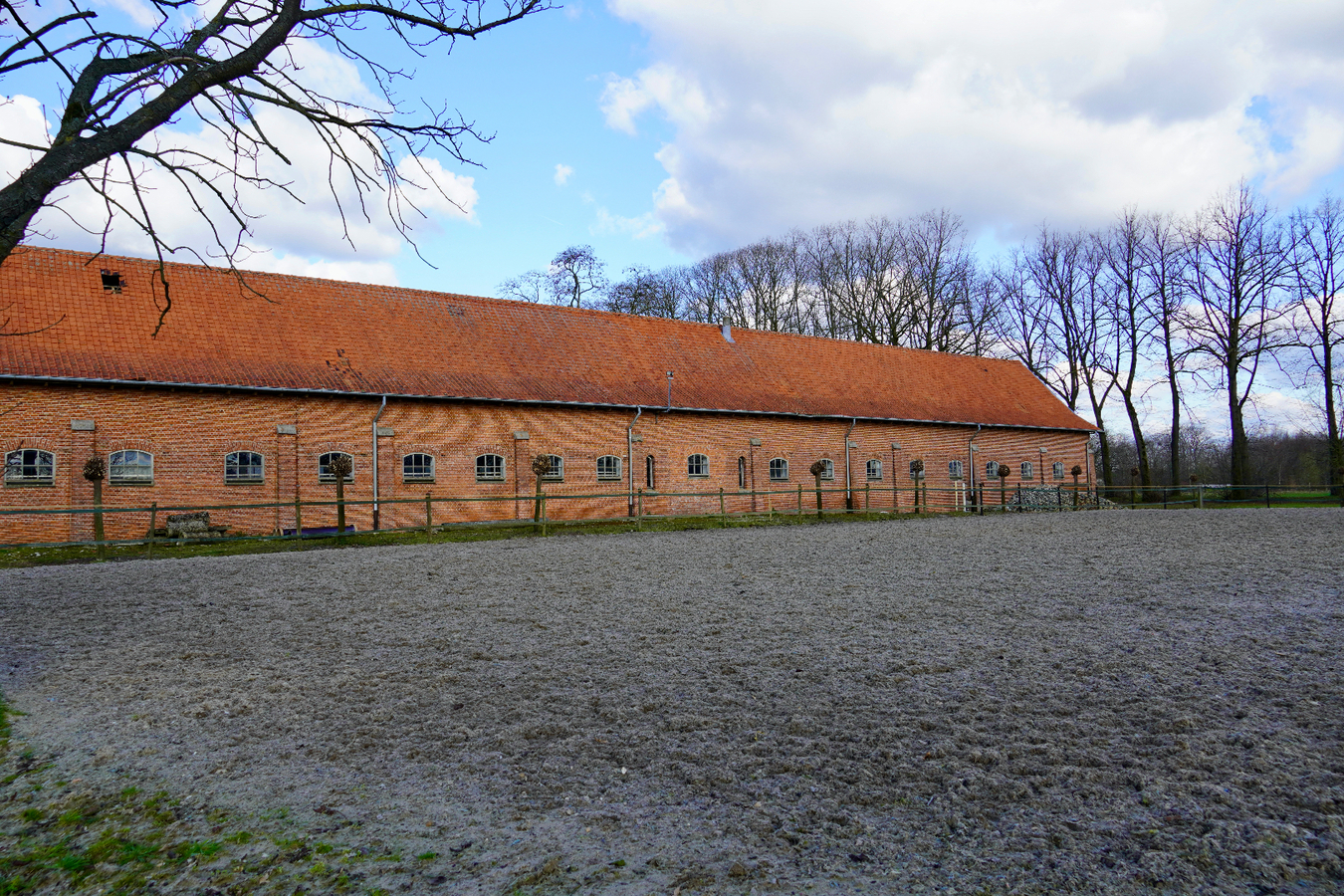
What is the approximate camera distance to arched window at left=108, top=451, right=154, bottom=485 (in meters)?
16.3

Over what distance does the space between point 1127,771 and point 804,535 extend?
13166 mm

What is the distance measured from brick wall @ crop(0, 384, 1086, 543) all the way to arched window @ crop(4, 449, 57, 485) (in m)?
0.13

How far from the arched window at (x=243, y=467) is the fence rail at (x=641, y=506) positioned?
60 cm

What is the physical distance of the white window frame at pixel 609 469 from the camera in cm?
2192

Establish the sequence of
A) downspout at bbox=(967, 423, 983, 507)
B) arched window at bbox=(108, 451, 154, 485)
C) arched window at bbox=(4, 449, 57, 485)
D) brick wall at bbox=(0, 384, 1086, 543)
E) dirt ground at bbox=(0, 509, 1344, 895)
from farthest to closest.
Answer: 1. downspout at bbox=(967, 423, 983, 507)
2. arched window at bbox=(108, 451, 154, 485)
3. brick wall at bbox=(0, 384, 1086, 543)
4. arched window at bbox=(4, 449, 57, 485)
5. dirt ground at bbox=(0, 509, 1344, 895)

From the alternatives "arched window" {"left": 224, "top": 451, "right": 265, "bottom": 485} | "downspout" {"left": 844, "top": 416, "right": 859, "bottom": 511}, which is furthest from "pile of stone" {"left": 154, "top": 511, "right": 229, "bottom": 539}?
"downspout" {"left": 844, "top": 416, "right": 859, "bottom": 511}

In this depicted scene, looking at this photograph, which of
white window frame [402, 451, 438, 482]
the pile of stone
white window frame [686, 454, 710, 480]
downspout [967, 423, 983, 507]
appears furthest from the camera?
downspout [967, 423, 983, 507]

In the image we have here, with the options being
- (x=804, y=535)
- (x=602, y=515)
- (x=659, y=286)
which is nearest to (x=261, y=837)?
(x=804, y=535)

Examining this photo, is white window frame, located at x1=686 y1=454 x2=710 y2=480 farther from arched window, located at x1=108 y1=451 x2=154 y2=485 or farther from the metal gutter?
arched window, located at x1=108 y1=451 x2=154 y2=485

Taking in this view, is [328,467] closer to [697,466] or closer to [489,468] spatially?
[489,468]

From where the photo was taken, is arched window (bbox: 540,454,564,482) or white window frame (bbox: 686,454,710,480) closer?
arched window (bbox: 540,454,564,482)

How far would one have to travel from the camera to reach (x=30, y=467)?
51.2 feet

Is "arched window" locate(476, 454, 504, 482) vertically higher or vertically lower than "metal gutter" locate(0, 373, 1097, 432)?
lower

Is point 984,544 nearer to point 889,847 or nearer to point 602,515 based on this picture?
point 602,515
